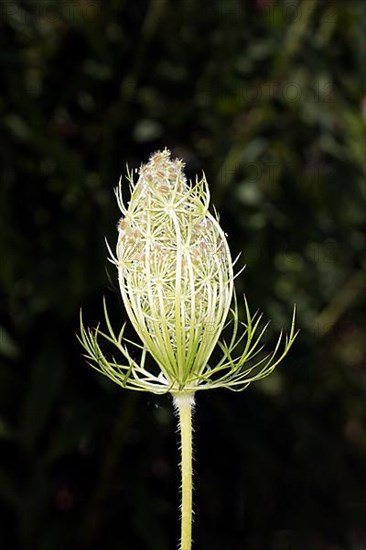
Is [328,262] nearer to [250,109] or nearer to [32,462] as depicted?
[250,109]

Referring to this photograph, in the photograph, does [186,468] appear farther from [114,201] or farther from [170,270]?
[114,201]

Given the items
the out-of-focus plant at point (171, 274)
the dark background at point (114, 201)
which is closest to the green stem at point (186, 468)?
the out-of-focus plant at point (171, 274)

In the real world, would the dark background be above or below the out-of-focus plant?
above

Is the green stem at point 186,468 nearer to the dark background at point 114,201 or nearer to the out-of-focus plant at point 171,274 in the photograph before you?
the out-of-focus plant at point 171,274

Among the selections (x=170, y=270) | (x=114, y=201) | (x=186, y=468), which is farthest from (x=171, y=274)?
(x=114, y=201)

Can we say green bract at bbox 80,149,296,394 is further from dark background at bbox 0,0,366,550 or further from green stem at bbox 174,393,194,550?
dark background at bbox 0,0,366,550

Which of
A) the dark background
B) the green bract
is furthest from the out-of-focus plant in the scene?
the dark background

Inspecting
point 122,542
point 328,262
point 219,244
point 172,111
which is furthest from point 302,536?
point 219,244
